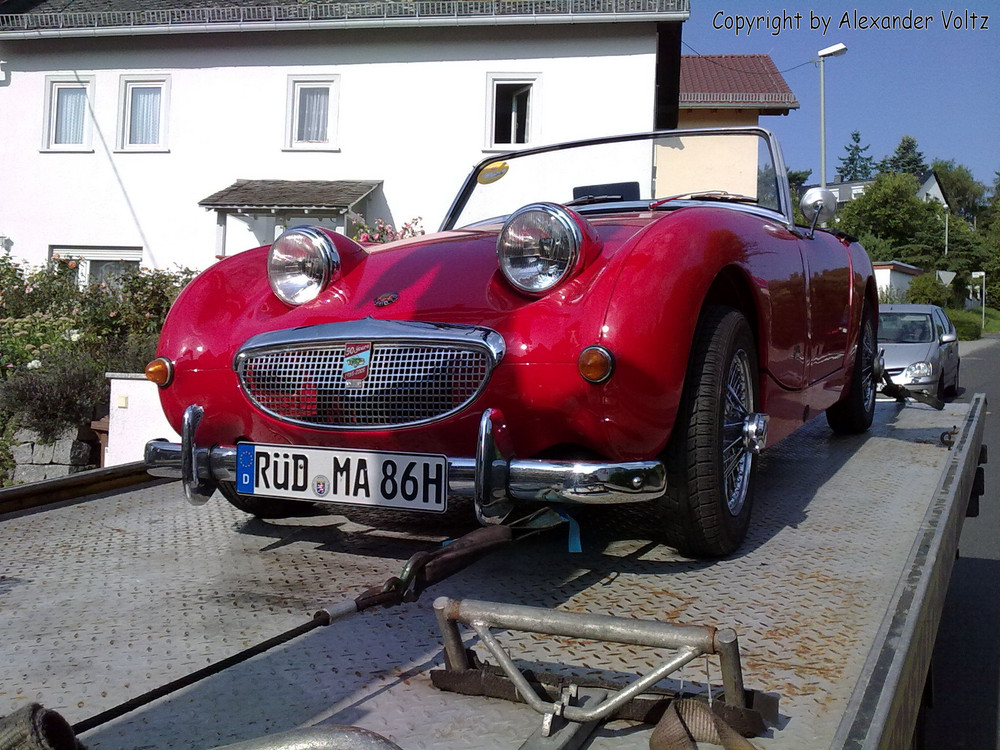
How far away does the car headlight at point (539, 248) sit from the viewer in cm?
239

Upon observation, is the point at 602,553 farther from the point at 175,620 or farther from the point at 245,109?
the point at 245,109

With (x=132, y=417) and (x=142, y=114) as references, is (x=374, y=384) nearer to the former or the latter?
(x=132, y=417)

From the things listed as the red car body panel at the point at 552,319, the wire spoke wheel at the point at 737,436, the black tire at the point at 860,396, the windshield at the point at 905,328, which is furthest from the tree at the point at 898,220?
the wire spoke wheel at the point at 737,436

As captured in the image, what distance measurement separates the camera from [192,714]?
4.85 feet

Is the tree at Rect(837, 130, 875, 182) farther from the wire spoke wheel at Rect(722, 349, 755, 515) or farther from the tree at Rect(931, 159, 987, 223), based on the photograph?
the wire spoke wheel at Rect(722, 349, 755, 515)

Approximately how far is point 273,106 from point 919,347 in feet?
34.4

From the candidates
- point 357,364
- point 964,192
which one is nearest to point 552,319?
point 357,364

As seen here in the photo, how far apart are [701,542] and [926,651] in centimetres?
62

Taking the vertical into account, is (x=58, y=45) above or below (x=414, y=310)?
above

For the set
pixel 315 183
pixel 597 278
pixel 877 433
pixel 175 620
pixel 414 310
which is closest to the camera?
pixel 175 620

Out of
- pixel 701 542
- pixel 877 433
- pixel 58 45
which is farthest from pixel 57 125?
pixel 701 542

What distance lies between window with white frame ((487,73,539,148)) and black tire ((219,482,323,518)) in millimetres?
12306

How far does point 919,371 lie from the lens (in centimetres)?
1064

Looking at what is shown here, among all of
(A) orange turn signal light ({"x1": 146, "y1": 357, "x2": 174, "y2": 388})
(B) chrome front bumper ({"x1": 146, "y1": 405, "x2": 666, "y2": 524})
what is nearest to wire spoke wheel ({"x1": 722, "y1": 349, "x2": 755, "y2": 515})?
(B) chrome front bumper ({"x1": 146, "y1": 405, "x2": 666, "y2": 524})
